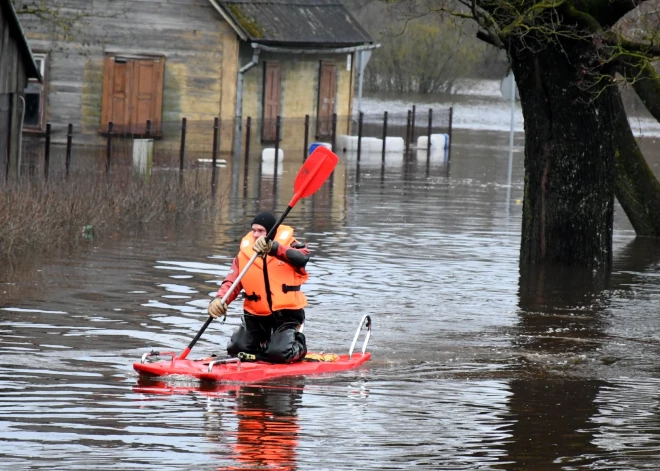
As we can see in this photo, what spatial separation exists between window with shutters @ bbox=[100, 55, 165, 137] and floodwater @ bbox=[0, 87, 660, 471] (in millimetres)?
12579

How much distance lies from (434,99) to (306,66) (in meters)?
27.7

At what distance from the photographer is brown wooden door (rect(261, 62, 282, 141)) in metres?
35.5

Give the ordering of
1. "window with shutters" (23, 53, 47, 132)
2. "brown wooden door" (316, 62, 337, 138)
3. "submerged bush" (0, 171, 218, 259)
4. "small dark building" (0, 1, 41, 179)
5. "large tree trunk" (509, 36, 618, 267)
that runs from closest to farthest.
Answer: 1. "submerged bush" (0, 171, 218, 259)
2. "large tree trunk" (509, 36, 618, 267)
3. "small dark building" (0, 1, 41, 179)
4. "window with shutters" (23, 53, 47, 132)
5. "brown wooden door" (316, 62, 337, 138)

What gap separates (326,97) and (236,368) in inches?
1137

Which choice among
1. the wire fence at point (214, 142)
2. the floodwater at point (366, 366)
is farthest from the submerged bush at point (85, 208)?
the wire fence at point (214, 142)

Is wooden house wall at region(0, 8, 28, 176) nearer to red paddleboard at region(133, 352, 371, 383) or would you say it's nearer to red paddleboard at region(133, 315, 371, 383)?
red paddleboard at region(133, 315, 371, 383)

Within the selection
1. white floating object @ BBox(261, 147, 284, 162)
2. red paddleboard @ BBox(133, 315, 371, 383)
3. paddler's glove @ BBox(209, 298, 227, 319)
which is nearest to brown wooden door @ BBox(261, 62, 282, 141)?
white floating object @ BBox(261, 147, 284, 162)

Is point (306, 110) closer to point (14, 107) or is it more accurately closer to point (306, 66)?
point (306, 66)

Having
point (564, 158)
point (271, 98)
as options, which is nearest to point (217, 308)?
point (564, 158)

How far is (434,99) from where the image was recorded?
6469 cm

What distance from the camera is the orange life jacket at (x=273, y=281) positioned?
10.6 m

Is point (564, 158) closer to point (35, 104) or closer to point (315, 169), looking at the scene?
point (315, 169)

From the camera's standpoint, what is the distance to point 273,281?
10664 mm

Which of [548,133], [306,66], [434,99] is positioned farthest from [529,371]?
[434,99]
